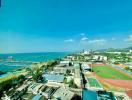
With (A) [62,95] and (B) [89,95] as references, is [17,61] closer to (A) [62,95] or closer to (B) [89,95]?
(A) [62,95]

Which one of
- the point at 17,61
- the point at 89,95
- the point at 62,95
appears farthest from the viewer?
the point at 17,61

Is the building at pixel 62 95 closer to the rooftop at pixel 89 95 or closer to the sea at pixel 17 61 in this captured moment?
the rooftop at pixel 89 95

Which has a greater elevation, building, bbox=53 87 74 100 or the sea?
building, bbox=53 87 74 100

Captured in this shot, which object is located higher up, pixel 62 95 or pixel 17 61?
pixel 62 95

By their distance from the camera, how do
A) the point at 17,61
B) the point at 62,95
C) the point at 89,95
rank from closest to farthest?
1. the point at 89,95
2. the point at 62,95
3. the point at 17,61

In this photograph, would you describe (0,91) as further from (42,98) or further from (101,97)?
(101,97)

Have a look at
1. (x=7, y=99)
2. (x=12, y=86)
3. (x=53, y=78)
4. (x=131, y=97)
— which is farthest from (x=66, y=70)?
(x=7, y=99)

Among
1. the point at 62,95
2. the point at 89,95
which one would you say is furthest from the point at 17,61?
the point at 89,95

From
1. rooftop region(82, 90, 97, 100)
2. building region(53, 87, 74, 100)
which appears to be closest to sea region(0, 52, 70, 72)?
building region(53, 87, 74, 100)

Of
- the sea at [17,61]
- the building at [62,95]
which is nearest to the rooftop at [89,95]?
the building at [62,95]

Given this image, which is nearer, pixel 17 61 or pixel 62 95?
pixel 62 95

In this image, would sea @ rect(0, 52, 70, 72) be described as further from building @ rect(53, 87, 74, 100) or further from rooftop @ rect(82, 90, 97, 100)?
rooftop @ rect(82, 90, 97, 100)
